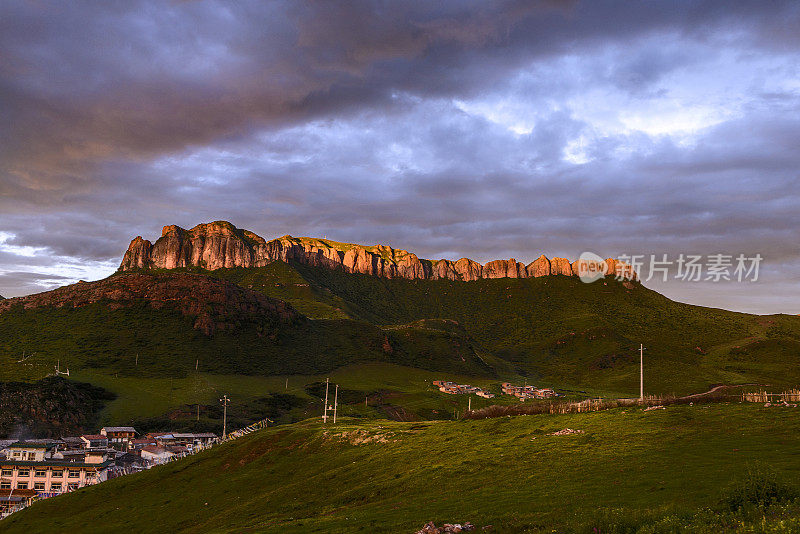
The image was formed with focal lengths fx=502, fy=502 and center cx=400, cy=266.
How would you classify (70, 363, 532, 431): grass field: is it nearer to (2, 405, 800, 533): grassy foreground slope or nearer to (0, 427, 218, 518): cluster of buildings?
(0, 427, 218, 518): cluster of buildings

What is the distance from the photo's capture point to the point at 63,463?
101 metres

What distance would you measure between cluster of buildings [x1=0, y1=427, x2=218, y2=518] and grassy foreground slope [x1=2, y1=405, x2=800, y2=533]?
23797mm

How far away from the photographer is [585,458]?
131ft

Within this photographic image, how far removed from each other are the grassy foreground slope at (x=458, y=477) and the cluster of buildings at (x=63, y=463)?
23797 millimetres

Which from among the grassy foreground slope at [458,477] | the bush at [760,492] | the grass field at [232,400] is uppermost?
the bush at [760,492]

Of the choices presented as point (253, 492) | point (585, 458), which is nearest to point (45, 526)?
point (253, 492)

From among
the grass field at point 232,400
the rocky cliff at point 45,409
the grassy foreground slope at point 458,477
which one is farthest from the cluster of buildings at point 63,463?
the grass field at point 232,400

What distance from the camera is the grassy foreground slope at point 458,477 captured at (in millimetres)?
28188

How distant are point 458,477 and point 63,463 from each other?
9635cm

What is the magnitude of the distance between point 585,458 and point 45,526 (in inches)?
2765

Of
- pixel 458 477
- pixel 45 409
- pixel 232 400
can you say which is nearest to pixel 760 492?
pixel 458 477

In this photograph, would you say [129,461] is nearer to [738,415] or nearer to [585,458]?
[585,458]

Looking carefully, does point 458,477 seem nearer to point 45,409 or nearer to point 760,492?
point 760,492

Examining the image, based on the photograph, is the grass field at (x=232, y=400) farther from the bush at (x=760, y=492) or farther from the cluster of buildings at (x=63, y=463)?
the bush at (x=760, y=492)
